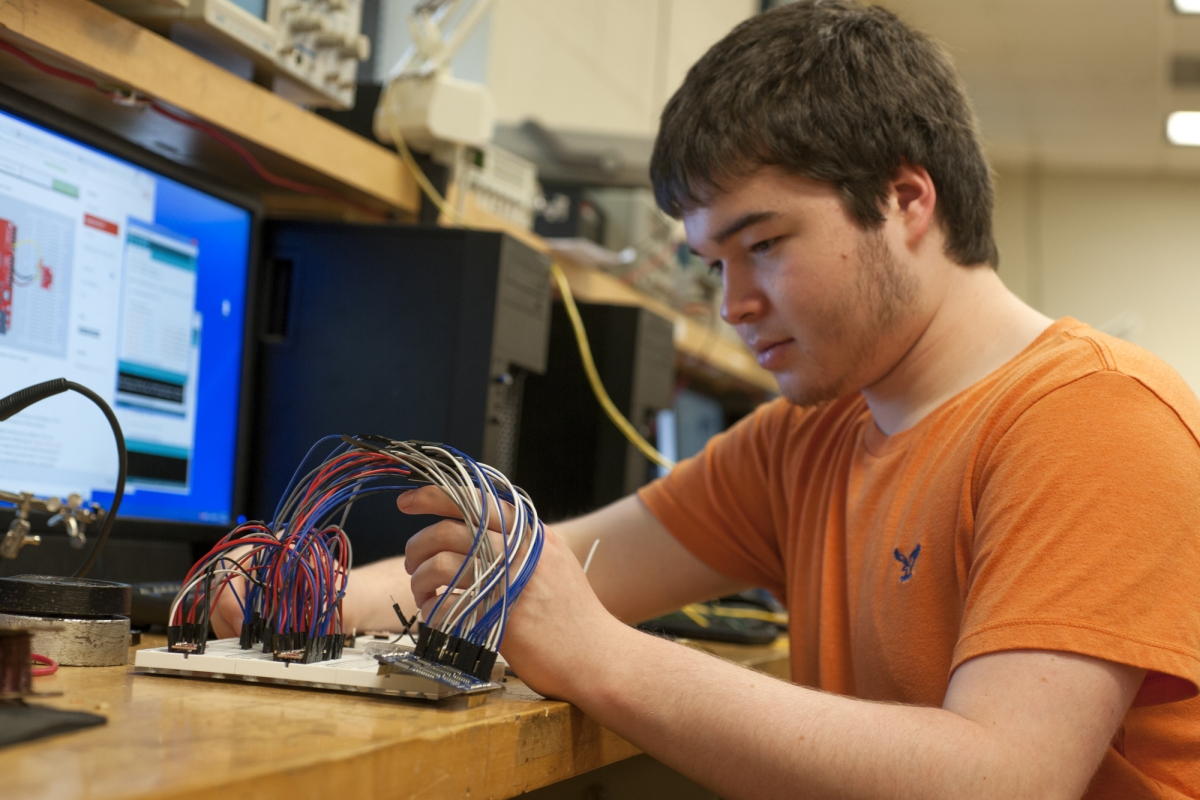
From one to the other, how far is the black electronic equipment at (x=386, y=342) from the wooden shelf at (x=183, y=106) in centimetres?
9

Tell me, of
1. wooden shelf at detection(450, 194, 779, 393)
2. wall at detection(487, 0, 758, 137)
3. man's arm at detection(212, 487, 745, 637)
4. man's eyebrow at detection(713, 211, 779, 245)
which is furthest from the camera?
wall at detection(487, 0, 758, 137)

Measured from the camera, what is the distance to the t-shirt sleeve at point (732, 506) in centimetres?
125

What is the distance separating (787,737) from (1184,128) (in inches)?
248

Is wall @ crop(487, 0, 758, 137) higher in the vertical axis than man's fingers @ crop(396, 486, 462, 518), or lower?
higher

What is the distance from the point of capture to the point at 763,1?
457 centimetres

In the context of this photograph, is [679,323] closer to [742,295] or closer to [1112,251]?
[742,295]

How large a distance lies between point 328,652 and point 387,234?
0.67 meters

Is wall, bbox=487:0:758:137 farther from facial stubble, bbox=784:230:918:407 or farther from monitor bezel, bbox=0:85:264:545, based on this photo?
facial stubble, bbox=784:230:918:407

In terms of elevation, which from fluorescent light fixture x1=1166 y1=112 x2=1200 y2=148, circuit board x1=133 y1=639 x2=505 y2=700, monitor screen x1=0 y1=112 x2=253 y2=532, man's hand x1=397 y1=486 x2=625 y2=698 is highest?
fluorescent light fixture x1=1166 y1=112 x2=1200 y2=148

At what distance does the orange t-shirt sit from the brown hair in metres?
0.22

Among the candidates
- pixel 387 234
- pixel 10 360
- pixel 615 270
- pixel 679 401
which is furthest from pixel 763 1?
pixel 10 360

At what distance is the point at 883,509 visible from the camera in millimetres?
998

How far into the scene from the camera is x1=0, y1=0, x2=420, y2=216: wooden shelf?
866mm

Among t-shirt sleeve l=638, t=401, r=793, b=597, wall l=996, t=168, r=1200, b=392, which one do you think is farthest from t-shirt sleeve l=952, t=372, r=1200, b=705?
wall l=996, t=168, r=1200, b=392
